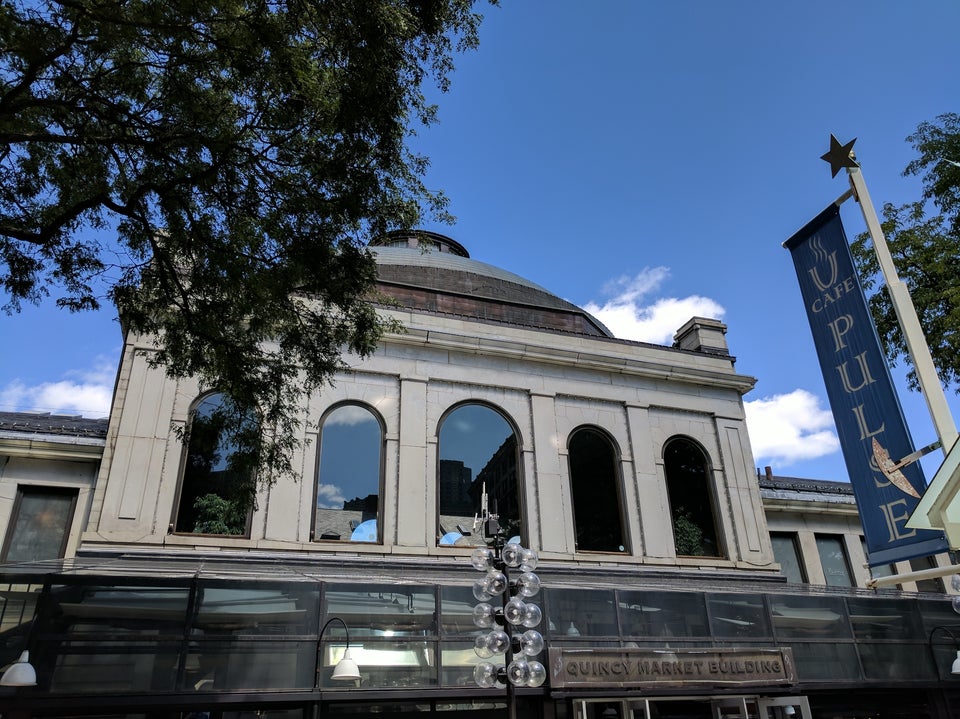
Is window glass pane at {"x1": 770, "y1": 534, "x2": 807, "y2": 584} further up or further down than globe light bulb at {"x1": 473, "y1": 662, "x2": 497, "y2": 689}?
further up

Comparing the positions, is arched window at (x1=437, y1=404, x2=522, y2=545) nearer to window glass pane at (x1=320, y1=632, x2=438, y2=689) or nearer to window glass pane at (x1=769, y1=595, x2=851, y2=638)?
window glass pane at (x1=320, y1=632, x2=438, y2=689)

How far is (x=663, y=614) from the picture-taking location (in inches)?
557

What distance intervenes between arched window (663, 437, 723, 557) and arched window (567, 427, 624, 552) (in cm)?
146

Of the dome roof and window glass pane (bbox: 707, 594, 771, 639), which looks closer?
window glass pane (bbox: 707, 594, 771, 639)

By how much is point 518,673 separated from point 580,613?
463cm

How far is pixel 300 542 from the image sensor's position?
46.8 ft

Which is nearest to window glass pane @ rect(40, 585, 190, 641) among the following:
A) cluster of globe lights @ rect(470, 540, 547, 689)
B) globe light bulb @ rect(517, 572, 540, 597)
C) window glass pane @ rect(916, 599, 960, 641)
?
cluster of globe lights @ rect(470, 540, 547, 689)

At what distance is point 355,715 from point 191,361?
21.9 ft

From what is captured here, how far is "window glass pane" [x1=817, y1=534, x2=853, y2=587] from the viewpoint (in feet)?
67.2

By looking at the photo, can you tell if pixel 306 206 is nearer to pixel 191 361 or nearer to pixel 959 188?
pixel 191 361

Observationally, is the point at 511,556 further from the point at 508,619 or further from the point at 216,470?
the point at 216,470

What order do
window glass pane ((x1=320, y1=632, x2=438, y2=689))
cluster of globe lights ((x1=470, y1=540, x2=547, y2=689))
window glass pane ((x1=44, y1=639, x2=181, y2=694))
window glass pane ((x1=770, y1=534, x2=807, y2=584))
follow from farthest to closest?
window glass pane ((x1=770, y1=534, x2=807, y2=584))
window glass pane ((x1=320, y1=632, x2=438, y2=689))
window glass pane ((x1=44, y1=639, x2=181, y2=694))
cluster of globe lights ((x1=470, y1=540, x2=547, y2=689))

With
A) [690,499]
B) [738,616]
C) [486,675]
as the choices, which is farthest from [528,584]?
[690,499]

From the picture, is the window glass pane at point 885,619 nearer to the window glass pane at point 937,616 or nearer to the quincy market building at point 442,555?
the quincy market building at point 442,555
